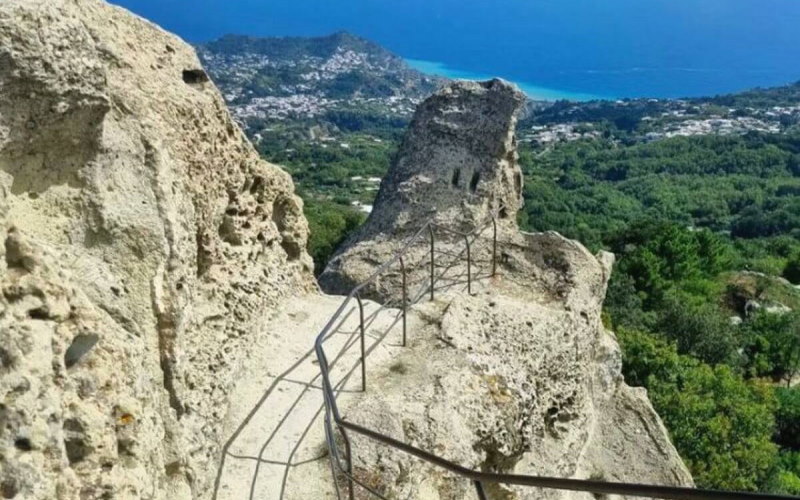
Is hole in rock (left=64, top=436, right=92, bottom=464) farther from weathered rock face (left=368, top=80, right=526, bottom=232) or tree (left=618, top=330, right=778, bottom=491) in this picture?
tree (left=618, top=330, right=778, bottom=491)

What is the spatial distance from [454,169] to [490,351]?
748 cm

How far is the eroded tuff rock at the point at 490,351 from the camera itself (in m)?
7.20

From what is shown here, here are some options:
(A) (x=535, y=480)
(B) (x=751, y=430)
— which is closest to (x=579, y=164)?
(B) (x=751, y=430)

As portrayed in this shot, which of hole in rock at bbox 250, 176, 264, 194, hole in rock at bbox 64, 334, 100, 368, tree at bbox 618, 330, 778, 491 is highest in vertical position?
hole in rock at bbox 250, 176, 264, 194

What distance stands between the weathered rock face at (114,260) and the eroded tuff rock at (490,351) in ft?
5.44

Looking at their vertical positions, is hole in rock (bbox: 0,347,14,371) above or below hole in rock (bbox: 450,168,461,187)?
below

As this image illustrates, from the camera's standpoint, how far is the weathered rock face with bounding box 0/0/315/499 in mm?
4137

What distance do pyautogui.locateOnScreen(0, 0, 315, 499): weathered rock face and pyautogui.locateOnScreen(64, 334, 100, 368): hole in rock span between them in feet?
0.05

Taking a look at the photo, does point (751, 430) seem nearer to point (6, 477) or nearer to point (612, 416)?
point (612, 416)

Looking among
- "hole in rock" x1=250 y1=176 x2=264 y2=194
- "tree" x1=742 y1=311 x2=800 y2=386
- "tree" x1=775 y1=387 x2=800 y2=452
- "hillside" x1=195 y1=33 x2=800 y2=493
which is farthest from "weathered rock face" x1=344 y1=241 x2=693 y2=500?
"tree" x1=742 y1=311 x2=800 y2=386

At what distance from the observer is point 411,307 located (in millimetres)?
9438

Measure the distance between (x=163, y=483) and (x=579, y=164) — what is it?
5599 inches

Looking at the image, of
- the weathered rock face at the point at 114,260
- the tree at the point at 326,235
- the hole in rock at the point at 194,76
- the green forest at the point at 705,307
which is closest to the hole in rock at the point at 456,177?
the weathered rock face at the point at 114,260

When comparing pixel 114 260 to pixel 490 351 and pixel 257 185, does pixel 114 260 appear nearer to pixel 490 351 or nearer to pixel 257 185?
pixel 257 185
